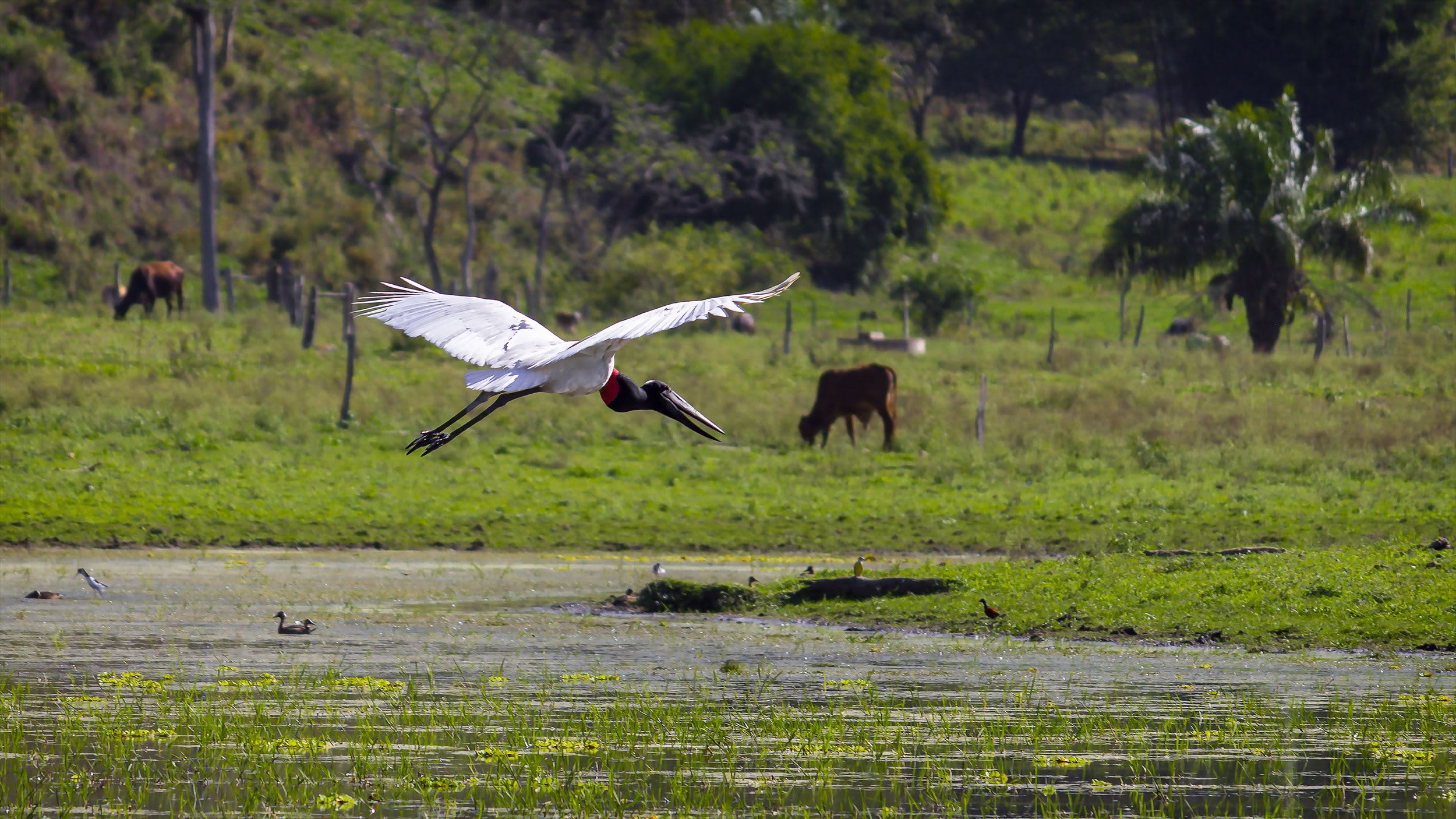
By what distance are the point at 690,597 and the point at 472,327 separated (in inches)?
199

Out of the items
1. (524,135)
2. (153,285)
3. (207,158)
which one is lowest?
(153,285)

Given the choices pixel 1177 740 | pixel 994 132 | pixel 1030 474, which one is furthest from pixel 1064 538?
pixel 994 132

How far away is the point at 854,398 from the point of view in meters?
25.6

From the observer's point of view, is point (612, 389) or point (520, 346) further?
point (612, 389)

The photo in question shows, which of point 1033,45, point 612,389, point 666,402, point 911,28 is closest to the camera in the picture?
point 612,389

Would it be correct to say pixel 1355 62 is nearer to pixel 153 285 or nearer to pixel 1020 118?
pixel 1020 118

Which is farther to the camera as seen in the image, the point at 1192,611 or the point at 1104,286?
the point at 1104,286

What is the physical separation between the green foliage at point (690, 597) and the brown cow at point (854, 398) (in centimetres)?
1074

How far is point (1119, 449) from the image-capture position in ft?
81.5

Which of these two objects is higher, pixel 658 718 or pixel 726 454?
pixel 658 718

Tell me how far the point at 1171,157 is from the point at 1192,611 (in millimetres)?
25705

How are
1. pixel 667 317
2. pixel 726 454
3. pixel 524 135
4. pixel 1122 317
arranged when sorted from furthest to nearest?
pixel 524 135
pixel 1122 317
pixel 726 454
pixel 667 317

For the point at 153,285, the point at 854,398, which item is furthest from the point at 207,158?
the point at 854,398

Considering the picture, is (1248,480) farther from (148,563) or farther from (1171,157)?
(1171,157)
